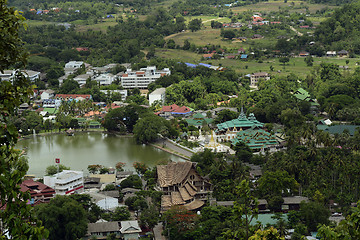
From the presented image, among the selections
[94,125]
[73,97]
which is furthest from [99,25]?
[94,125]

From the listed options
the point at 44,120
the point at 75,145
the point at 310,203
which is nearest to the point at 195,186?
the point at 310,203

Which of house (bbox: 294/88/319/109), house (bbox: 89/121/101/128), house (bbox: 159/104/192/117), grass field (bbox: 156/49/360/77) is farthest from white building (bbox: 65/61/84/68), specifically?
house (bbox: 294/88/319/109)

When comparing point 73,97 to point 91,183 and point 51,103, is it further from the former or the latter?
point 91,183

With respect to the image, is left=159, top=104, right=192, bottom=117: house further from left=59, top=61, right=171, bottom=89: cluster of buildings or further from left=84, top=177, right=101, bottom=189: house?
left=84, top=177, right=101, bottom=189: house

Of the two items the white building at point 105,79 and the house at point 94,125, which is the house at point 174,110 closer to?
Result: the house at point 94,125

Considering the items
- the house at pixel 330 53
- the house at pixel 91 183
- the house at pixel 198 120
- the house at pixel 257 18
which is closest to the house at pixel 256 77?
the house at pixel 330 53

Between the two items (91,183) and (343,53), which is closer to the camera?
(91,183)
